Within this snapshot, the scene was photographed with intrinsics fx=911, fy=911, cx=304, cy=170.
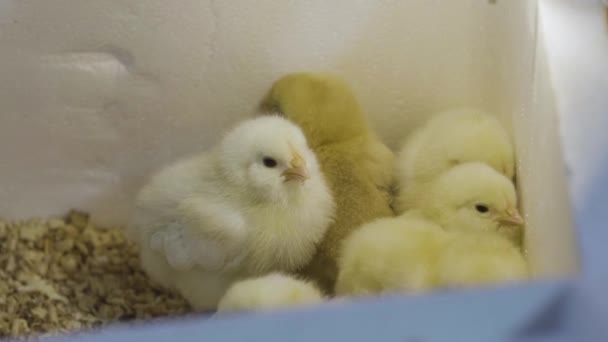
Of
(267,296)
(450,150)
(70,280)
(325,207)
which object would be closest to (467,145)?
(450,150)

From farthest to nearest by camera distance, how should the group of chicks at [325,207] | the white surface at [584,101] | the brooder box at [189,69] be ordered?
the brooder box at [189,69]
the group of chicks at [325,207]
the white surface at [584,101]

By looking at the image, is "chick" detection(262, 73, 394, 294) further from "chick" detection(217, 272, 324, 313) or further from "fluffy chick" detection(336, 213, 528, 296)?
"chick" detection(217, 272, 324, 313)

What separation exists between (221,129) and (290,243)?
1.29 ft

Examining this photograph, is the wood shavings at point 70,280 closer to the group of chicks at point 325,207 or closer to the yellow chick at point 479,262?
the group of chicks at point 325,207

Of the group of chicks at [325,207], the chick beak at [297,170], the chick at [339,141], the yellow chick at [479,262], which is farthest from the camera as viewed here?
the chick at [339,141]

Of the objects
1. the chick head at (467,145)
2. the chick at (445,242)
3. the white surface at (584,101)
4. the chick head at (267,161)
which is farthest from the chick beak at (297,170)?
the white surface at (584,101)

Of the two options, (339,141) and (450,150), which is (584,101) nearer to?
(450,150)

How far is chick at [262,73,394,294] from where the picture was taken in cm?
151

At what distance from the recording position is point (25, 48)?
164 cm

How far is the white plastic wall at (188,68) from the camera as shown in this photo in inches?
63.7

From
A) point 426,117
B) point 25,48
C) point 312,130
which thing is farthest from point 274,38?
point 25,48

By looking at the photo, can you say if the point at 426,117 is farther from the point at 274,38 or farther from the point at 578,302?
the point at 578,302

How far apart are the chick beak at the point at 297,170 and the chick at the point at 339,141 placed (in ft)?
0.41

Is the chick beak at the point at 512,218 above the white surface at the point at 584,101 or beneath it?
beneath
